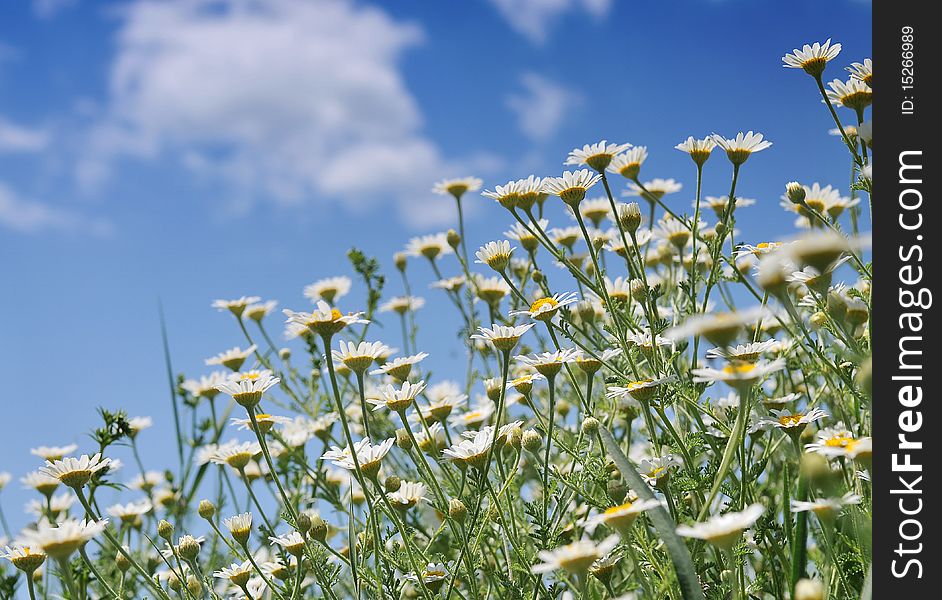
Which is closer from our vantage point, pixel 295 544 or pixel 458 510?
pixel 458 510

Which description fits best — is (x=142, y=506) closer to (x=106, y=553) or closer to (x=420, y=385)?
(x=106, y=553)

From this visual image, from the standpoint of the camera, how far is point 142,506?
3.34m

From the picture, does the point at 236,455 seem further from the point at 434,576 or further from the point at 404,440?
the point at 434,576

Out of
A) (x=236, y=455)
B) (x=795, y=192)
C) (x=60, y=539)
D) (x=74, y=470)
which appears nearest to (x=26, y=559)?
(x=74, y=470)

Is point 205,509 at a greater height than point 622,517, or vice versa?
point 622,517

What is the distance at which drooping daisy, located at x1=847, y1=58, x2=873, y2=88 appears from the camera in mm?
2314

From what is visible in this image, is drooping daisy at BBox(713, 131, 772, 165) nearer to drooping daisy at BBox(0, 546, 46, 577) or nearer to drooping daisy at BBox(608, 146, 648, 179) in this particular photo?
drooping daisy at BBox(608, 146, 648, 179)

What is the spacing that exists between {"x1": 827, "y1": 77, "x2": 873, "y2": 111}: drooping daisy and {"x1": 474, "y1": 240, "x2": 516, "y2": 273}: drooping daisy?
3.39 feet

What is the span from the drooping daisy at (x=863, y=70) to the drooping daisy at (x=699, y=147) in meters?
0.43

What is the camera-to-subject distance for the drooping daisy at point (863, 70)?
231cm

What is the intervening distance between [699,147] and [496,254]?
2.32 feet

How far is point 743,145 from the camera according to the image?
257cm

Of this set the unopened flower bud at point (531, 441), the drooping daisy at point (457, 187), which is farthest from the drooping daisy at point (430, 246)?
the unopened flower bud at point (531, 441)

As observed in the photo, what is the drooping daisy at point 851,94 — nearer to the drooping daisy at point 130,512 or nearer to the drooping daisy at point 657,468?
the drooping daisy at point 657,468
